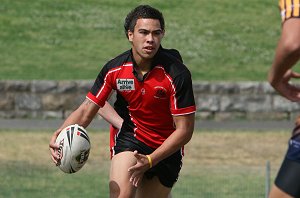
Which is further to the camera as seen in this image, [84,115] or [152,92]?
[84,115]

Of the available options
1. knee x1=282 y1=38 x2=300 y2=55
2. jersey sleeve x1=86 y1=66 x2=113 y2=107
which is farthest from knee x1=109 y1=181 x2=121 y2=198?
knee x1=282 y1=38 x2=300 y2=55

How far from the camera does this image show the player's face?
925 cm

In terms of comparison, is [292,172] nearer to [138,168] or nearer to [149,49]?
[138,168]

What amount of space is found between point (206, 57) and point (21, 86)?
5137 millimetres

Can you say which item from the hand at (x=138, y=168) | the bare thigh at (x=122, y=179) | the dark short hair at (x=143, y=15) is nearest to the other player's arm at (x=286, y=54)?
the hand at (x=138, y=168)

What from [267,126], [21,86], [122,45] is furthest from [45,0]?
[267,126]

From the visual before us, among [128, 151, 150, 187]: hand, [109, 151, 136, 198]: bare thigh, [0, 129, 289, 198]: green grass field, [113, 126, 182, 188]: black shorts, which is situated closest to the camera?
[128, 151, 150, 187]: hand

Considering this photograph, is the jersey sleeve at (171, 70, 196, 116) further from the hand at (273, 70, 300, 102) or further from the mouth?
the hand at (273, 70, 300, 102)

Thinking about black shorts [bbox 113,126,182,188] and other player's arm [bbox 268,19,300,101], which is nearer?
other player's arm [bbox 268,19,300,101]

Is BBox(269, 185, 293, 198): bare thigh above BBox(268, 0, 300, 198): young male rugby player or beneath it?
beneath

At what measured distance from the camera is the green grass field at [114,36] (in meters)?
23.7

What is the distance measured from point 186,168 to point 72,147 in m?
5.16

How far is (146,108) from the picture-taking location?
9.54m

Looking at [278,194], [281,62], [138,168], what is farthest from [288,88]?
[138,168]
